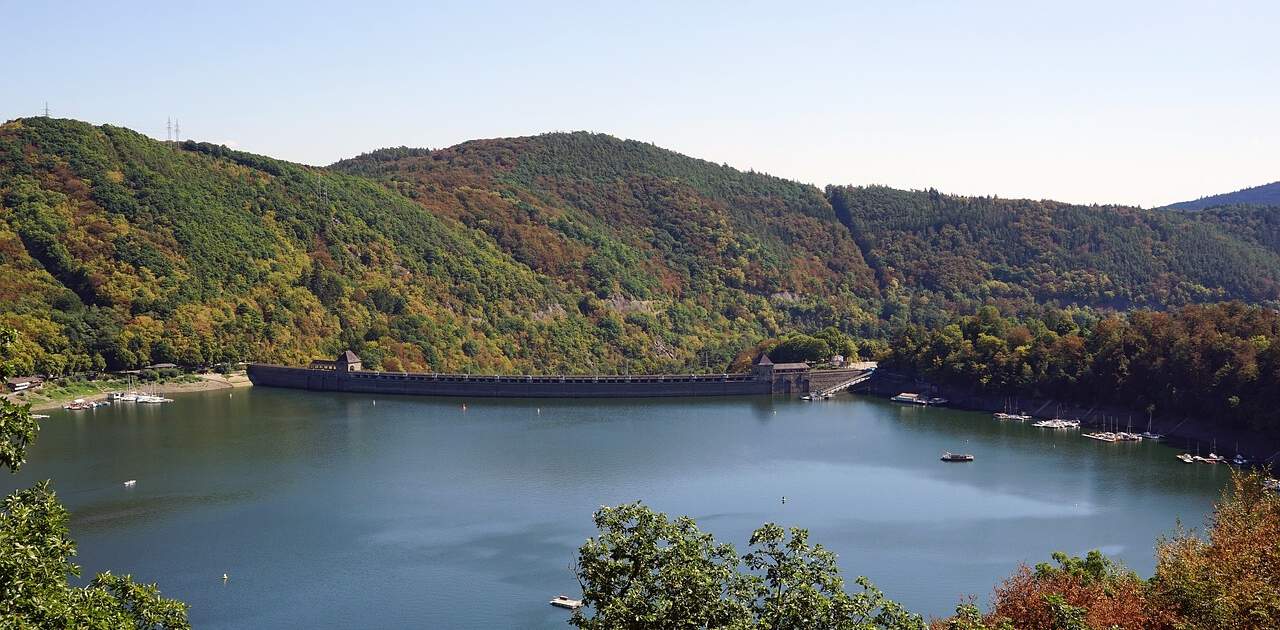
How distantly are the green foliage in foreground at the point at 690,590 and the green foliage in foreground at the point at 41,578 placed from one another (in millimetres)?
6468

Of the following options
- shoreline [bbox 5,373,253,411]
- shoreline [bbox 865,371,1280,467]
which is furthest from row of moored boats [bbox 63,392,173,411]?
shoreline [bbox 865,371,1280,467]

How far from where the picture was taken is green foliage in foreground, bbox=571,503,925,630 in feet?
61.7

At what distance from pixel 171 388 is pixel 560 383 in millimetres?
27930

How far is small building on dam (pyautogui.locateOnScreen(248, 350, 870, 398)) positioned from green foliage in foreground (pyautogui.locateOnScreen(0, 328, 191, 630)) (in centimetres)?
7515

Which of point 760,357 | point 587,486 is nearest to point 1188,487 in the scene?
point 587,486

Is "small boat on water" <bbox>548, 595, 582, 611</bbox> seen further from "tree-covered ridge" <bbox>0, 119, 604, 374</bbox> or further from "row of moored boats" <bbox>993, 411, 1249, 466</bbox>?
"tree-covered ridge" <bbox>0, 119, 604, 374</bbox>

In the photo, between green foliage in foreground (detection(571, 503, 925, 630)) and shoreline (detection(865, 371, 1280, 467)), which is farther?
shoreline (detection(865, 371, 1280, 467))

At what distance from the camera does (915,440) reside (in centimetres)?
7050

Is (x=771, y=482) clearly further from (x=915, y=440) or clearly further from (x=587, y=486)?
(x=915, y=440)

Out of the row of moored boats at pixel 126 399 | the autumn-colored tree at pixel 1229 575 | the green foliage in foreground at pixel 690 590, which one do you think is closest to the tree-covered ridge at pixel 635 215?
the row of moored boats at pixel 126 399

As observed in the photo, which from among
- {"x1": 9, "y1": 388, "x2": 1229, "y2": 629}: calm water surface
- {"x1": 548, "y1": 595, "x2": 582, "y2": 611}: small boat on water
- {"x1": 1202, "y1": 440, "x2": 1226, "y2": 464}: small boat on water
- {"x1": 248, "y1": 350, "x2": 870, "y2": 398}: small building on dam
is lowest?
{"x1": 548, "y1": 595, "x2": 582, "y2": 611}: small boat on water

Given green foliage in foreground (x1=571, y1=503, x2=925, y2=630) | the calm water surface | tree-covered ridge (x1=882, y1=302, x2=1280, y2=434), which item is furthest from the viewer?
tree-covered ridge (x1=882, y1=302, x2=1280, y2=434)

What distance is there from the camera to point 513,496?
53344mm

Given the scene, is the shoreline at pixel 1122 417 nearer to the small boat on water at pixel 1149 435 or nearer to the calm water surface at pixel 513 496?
the small boat on water at pixel 1149 435
